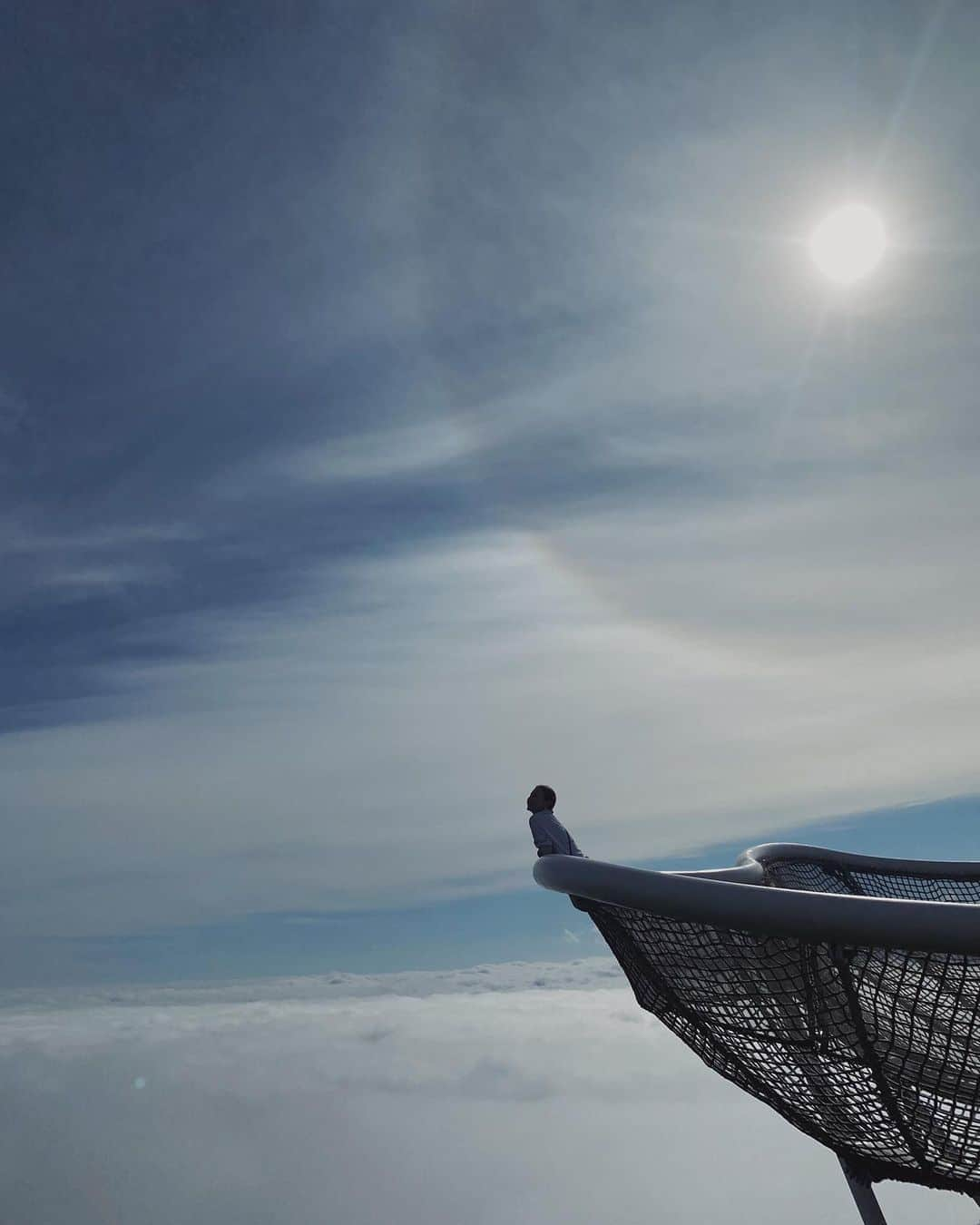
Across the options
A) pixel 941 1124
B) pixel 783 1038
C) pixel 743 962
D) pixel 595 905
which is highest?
pixel 595 905

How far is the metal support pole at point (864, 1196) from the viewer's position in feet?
22.0

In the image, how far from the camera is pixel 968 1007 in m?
4.89

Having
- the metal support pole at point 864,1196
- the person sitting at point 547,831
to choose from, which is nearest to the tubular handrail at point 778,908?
the person sitting at point 547,831

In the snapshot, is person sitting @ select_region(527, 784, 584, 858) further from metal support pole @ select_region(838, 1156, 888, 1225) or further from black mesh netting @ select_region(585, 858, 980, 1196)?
metal support pole @ select_region(838, 1156, 888, 1225)

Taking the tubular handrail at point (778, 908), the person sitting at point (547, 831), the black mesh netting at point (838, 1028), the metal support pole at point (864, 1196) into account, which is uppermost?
the person sitting at point (547, 831)

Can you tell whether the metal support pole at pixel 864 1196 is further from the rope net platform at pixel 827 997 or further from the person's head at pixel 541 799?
the person's head at pixel 541 799

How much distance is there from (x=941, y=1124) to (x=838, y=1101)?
0.55 metres

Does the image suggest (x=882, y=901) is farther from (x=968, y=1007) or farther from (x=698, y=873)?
(x=698, y=873)

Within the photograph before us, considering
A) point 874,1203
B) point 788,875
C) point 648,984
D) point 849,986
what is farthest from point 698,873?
point 788,875

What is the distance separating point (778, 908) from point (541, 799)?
2.78m

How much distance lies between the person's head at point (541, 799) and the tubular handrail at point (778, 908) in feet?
5.09

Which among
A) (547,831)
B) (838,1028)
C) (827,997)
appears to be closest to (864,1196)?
(838,1028)

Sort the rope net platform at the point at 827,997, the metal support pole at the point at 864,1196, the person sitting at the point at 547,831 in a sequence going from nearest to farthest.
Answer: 1. the rope net platform at the point at 827,997
2. the metal support pole at the point at 864,1196
3. the person sitting at the point at 547,831

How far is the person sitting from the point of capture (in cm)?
716
